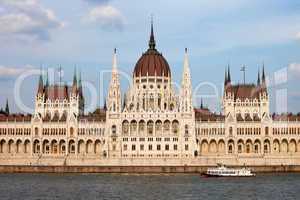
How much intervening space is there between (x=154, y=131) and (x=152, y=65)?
60.0ft

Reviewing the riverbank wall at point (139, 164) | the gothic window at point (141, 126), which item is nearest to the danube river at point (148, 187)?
the riverbank wall at point (139, 164)

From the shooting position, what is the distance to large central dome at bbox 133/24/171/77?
149125mm

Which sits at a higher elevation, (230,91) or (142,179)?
(230,91)

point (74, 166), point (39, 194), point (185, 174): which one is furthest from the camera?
point (74, 166)

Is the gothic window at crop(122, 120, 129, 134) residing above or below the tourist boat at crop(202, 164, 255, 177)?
above

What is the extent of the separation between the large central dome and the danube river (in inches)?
1654

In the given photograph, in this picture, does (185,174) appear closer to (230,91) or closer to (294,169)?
(294,169)

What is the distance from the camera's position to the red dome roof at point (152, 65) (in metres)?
149

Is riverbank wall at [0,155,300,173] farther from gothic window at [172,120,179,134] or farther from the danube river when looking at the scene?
the danube river

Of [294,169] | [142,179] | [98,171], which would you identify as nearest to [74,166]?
[98,171]

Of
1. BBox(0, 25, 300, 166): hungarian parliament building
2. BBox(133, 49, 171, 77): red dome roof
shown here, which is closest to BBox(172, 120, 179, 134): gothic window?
BBox(0, 25, 300, 166): hungarian parliament building

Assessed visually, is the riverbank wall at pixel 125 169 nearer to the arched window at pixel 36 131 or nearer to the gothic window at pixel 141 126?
the gothic window at pixel 141 126

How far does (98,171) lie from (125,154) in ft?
41.5

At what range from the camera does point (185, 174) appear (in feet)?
384
